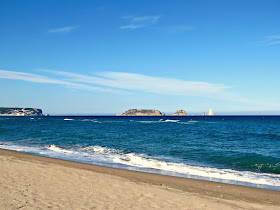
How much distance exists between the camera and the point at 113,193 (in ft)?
29.2

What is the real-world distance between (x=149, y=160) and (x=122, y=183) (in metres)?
7.70

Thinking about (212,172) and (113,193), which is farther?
(212,172)

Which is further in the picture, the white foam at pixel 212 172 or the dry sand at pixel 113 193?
the white foam at pixel 212 172

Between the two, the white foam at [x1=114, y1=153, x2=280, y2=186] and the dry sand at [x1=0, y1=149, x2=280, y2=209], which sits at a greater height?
the dry sand at [x1=0, y1=149, x2=280, y2=209]

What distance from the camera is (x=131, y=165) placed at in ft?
54.2

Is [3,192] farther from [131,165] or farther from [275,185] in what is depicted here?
[275,185]

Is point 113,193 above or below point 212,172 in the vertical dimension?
above

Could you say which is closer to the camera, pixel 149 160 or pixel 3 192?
pixel 3 192

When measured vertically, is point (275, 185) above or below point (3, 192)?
below

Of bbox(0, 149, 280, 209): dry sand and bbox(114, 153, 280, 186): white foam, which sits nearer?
bbox(0, 149, 280, 209): dry sand

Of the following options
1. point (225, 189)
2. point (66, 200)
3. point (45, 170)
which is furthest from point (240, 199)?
point (45, 170)

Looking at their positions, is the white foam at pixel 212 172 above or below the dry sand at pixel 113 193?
below

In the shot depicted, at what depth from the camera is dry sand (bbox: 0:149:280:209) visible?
7.53 metres

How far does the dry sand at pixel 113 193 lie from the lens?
7.53 m
